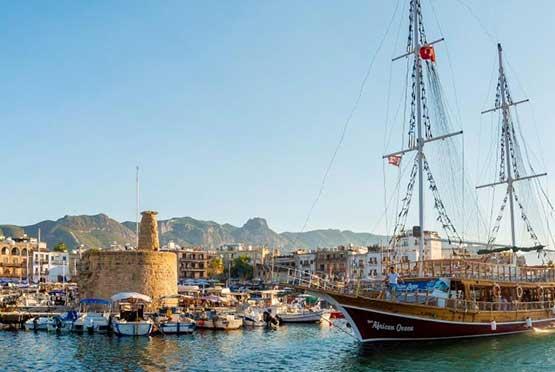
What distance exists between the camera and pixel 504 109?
53.4 meters

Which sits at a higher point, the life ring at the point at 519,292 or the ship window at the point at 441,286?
the ship window at the point at 441,286

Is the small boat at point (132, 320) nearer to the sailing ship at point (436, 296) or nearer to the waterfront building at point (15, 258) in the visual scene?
the sailing ship at point (436, 296)

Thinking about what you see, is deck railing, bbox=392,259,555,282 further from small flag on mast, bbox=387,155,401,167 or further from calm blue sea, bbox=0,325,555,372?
small flag on mast, bbox=387,155,401,167

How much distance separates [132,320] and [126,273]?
10.2m

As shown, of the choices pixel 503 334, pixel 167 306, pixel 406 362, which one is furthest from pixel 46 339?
pixel 503 334

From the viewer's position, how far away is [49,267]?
360 ft

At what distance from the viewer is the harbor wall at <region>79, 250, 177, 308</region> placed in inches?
2100

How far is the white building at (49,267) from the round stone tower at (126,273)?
5144cm

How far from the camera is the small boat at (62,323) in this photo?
45.1 metres

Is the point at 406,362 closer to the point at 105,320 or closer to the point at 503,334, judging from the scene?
the point at 503,334

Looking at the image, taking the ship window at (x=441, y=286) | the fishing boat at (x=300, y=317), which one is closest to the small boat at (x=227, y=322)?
the fishing boat at (x=300, y=317)

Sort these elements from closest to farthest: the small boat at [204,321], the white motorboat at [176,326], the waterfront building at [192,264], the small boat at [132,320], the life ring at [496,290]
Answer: the life ring at [496,290] < the small boat at [132,320] < the white motorboat at [176,326] < the small boat at [204,321] < the waterfront building at [192,264]

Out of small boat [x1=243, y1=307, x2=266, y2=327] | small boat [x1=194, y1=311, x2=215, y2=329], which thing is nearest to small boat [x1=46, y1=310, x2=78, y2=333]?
small boat [x1=194, y1=311, x2=215, y2=329]

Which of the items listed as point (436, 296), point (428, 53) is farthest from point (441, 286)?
point (428, 53)
